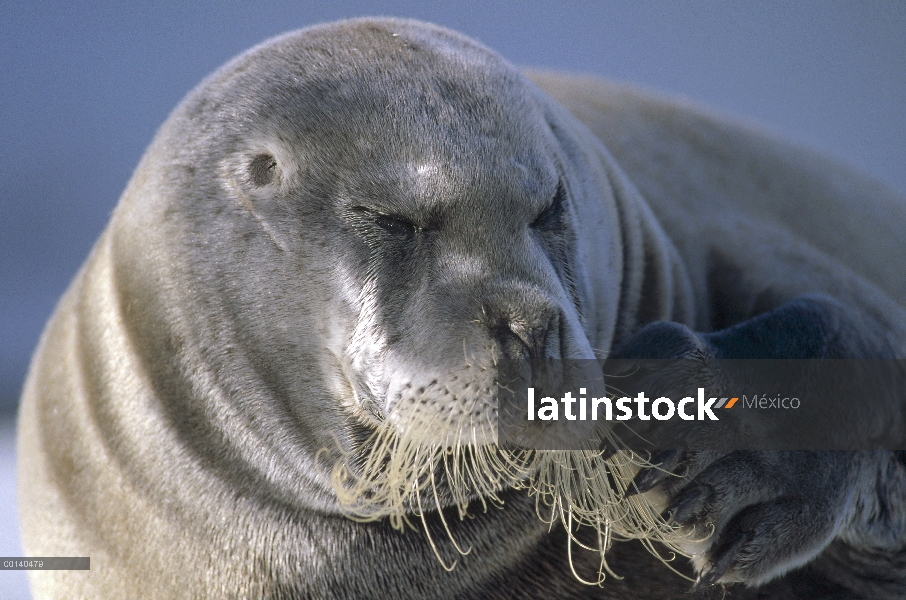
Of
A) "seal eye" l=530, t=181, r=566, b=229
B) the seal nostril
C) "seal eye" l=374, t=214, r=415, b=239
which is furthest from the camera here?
"seal eye" l=530, t=181, r=566, b=229

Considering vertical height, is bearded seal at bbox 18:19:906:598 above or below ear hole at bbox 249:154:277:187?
below

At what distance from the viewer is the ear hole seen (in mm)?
1450

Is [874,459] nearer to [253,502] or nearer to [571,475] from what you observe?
[571,475]

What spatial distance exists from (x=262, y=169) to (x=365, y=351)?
14.6 inches

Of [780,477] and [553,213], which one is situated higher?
[553,213]

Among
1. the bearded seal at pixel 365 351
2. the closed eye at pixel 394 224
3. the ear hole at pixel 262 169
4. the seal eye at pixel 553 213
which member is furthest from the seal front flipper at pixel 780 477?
the ear hole at pixel 262 169

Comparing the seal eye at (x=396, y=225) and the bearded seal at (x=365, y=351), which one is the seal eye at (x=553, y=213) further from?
the seal eye at (x=396, y=225)

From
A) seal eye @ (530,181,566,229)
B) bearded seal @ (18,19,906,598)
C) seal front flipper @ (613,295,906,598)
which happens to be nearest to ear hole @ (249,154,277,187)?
bearded seal @ (18,19,906,598)

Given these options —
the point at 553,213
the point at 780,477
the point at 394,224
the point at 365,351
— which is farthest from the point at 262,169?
the point at 780,477

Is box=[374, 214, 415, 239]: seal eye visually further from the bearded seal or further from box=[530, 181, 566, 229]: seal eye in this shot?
box=[530, 181, 566, 229]: seal eye

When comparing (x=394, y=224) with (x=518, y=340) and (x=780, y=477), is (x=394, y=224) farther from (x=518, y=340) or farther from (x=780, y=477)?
(x=780, y=477)

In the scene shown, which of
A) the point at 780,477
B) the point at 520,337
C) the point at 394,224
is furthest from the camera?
the point at 780,477

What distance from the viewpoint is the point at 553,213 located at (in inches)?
58.1

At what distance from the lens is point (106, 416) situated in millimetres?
1628
